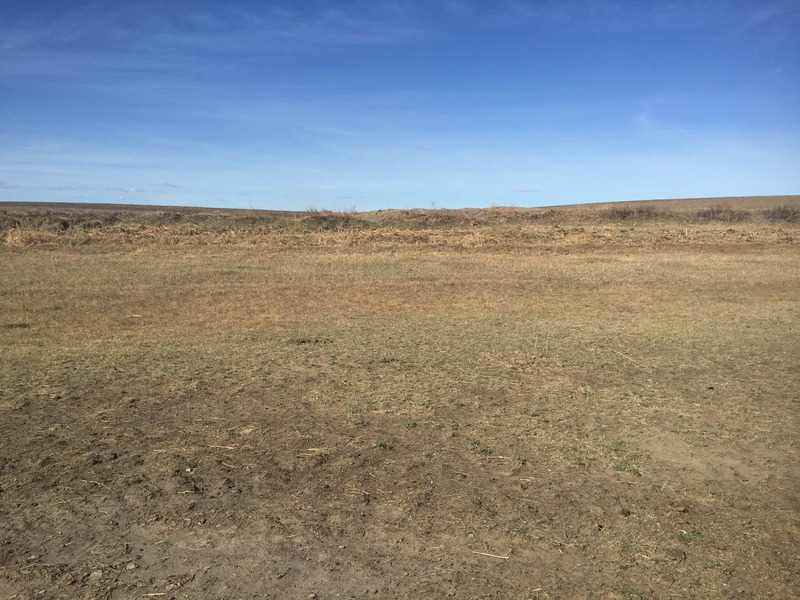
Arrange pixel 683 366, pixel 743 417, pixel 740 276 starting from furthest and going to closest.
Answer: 1. pixel 740 276
2. pixel 683 366
3. pixel 743 417

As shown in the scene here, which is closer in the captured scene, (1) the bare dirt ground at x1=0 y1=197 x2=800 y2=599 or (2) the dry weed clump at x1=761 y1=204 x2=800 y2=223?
(1) the bare dirt ground at x1=0 y1=197 x2=800 y2=599

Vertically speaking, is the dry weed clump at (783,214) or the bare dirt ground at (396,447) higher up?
the dry weed clump at (783,214)

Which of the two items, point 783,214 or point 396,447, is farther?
point 783,214

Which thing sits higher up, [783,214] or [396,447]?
[783,214]

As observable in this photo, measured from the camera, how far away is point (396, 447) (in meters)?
5.27

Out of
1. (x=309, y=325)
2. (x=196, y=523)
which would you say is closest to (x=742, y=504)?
(x=196, y=523)

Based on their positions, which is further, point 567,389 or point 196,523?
point 567,389

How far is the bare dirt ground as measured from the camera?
140 inches

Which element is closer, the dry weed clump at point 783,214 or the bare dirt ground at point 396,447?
the bare dirt ground at point 396,447

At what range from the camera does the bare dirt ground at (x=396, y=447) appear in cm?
355

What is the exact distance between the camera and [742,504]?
4320 mm

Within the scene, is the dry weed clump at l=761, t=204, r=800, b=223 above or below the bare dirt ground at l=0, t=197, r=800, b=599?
above

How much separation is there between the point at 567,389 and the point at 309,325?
197 inches

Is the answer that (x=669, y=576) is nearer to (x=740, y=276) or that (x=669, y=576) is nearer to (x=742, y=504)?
(x=742, y=504)
